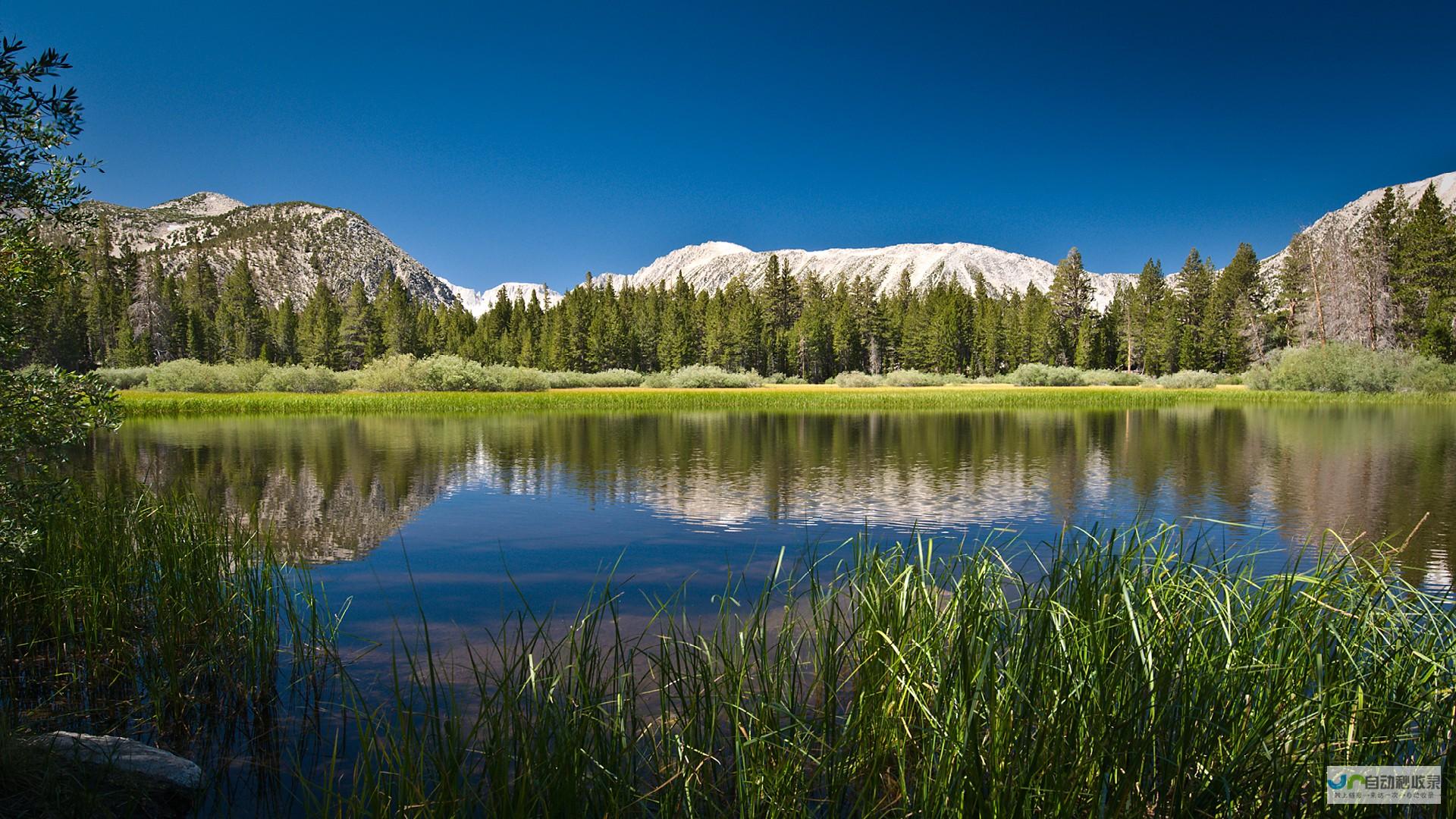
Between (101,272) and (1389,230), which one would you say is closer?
(1389,230)

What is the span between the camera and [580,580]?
1018cm

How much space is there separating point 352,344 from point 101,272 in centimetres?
4069

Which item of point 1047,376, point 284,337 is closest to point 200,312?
point 284,337

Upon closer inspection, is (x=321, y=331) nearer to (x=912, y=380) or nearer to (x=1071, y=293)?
(x=912, y=380)

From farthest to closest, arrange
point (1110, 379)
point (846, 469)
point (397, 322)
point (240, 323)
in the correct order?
1. point (240, 323)
2. point (397, 322)
3. point (1110, 379)
4. point (846, 469)

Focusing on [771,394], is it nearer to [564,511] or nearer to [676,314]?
[676,314]

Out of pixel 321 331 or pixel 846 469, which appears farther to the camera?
pixel 321 331

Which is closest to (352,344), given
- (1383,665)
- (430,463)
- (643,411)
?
(643,411)

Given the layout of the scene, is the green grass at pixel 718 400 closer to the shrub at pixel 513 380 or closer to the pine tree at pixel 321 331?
the shrub at pixel 513 380

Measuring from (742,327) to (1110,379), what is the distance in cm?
4242

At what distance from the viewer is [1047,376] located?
76.9 meters

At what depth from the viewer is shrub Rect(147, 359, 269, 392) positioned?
2549 inches

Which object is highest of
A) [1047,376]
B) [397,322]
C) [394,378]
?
[397,322]

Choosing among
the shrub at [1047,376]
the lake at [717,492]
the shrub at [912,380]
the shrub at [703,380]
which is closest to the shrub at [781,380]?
the shrub at [703,380]
